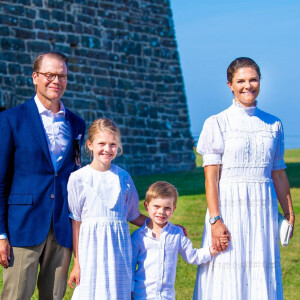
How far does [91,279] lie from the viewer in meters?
3.87

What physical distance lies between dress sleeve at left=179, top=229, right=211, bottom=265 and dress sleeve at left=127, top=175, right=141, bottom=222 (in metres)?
0.33

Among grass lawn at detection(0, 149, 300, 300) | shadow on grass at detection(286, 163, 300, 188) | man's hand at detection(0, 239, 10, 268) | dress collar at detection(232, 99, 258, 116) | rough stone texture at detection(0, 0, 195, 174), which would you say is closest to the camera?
man's hand at detection(0, 239, 10, 268)

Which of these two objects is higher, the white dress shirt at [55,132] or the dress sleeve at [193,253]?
the white dress shirt at [55,132]

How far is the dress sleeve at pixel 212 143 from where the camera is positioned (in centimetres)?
413

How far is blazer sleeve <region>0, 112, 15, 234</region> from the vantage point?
12.6 ft

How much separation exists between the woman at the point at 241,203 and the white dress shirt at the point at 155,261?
16 cm

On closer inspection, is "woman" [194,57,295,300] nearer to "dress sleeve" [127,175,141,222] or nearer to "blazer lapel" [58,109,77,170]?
"dress sleeve" [127,175,141,222]

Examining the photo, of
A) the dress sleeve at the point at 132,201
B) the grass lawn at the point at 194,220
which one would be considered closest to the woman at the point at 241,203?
the dress sleeve at the point at 132,201

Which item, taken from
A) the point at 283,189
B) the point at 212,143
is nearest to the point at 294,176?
the point at 283,189

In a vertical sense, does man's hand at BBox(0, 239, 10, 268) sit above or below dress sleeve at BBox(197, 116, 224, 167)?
below

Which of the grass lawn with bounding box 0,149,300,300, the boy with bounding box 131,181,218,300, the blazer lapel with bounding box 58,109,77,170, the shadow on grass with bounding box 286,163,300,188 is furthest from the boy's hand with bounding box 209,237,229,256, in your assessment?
the shadow on grass with bounding box 286,163,300,188

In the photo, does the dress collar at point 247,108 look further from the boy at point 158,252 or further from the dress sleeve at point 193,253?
the dress sleeve at point 193,253

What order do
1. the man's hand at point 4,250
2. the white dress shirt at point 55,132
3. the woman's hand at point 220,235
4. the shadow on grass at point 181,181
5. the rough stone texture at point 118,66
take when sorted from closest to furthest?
1. the man's hand at point 4,250
2. the white dress shirt at point 55,132
3. the woman's hand at point 220,235
4. the shadow on grass at point 181,181
5. the rough stone texture at point 118,66

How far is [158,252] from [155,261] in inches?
2.2
